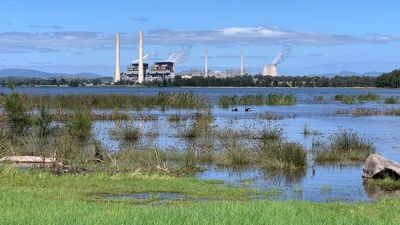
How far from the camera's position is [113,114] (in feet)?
159

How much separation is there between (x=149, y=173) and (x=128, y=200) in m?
5.40

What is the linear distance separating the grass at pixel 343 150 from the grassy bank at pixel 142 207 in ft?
31.9

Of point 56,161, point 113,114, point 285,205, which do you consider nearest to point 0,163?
point 56,161

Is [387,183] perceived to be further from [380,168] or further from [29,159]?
[29,159]

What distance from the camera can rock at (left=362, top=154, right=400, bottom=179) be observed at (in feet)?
68.1

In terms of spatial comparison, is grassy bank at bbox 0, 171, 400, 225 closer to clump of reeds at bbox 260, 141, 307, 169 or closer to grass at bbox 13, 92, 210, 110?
clump of reeds at bbox 260, 141, 307, 169

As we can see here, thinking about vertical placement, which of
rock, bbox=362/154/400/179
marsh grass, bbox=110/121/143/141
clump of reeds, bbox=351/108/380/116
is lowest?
clump of reeds, bbox=351/108/380/116

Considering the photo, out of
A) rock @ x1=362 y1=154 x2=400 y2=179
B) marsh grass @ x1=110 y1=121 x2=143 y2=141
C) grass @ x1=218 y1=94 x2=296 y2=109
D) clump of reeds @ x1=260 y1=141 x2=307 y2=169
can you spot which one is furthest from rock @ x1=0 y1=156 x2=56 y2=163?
grass @ x1=218 y1=94 x2=296 y2=109

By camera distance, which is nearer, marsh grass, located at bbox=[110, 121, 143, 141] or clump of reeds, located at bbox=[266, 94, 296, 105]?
marsh grass, located at bbox=[110, 121, 143, 141]

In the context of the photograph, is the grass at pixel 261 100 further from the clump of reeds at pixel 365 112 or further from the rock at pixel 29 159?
the rock at pixel 29 159

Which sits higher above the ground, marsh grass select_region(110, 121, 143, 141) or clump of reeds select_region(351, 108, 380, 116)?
marsh grass select_region(110, 121, 143, 141)

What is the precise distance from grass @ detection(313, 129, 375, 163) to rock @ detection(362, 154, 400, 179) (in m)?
4.44

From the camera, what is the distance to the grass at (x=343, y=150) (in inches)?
1047

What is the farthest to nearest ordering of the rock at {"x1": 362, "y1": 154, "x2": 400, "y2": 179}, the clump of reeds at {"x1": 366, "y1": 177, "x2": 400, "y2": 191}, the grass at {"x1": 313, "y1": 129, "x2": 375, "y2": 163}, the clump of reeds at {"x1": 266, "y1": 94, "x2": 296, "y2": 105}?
the clump of reeds at {"x1": 266, "y1": 94, "x2": 296, "y2": 105}
the grass at {"x1": 313, "y1": 129, "x2": 375, "y2": 163}
the rock at {"x1": 362, "y1": 154, "x2": 400, "y2": 179}
the clump of reeds at {"x1": 366, "y1": 177, "x2": 400, "y2": 191}
